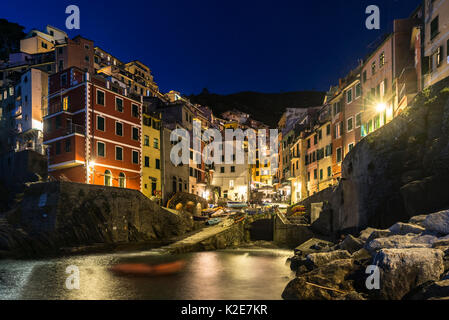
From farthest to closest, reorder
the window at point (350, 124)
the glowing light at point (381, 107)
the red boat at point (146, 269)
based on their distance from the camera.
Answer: the window at point (350, 124) < the glowing light at point (381, 107) < the red boat at point (146, 269)

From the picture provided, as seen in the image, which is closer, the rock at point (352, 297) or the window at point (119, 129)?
the rock at point (352, 297)

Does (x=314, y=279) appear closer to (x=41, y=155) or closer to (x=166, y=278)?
(x=166, y=278)

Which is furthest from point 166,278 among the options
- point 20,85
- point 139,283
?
point 20,85

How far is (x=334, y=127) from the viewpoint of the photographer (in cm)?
4728

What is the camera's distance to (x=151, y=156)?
50094mm

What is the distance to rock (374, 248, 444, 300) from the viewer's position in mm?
11234

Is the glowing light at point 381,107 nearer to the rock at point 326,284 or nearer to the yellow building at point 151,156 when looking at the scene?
the rock at point 326,284

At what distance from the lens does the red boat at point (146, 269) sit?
71.1 feet

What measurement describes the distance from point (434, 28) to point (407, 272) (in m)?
24.7

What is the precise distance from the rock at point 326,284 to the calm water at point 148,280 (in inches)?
106

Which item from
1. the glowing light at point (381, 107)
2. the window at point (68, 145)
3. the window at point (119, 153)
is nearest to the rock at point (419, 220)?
the glowing light at point (381, 107)

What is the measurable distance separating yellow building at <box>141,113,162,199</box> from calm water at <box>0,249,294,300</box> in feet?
68.0

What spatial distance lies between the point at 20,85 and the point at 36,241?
141ft

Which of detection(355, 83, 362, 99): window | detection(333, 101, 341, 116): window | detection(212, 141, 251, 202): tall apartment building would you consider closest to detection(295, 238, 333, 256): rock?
detection(355, 83, 362, 99): window
